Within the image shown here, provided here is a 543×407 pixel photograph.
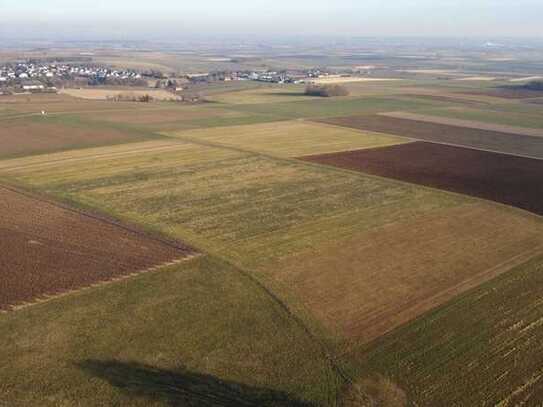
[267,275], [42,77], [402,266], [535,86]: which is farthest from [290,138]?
[42,77]

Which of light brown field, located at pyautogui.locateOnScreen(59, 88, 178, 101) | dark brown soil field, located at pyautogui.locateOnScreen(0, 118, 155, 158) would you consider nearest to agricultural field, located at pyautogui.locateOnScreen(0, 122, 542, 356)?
dark brown soil field, located at pyautogui.locateOnScreen(0, 118, 155, 158)

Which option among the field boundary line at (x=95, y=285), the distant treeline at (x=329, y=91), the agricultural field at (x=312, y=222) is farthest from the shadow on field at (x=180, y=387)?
the distant treeline at (x=329, y=91)

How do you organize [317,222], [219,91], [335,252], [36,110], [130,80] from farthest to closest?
[130,80] < [219,91] < [36,110] < [317,222] < [335,252]

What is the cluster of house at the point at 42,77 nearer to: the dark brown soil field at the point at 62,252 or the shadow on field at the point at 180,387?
the dark brown soil field at the point at 62,252

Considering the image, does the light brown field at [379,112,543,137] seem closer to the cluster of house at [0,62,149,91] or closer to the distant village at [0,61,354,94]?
the distant village at [0,61,354,94]

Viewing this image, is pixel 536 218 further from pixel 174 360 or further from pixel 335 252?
pixel 174 360

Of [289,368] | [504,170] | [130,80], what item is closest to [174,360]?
[289,368]
